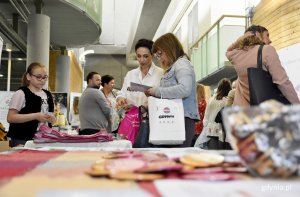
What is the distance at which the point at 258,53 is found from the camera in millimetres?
2275

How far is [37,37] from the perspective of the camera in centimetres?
586

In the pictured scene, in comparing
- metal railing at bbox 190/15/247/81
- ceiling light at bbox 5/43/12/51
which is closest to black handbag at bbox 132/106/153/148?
metal railing at bbox 190/15/247/81

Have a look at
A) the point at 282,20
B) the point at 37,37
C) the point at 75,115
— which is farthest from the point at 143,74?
the point at 75,115

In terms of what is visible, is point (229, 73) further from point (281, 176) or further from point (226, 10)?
point (281, 176)

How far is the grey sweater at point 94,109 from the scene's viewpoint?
149 inches

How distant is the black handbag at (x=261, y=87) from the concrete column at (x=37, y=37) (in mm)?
4362

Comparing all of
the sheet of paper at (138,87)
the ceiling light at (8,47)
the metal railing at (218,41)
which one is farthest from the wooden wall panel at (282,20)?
the ceiling light at (8,47)

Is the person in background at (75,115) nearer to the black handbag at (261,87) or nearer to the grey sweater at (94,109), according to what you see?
the grey sweater at (94,109)

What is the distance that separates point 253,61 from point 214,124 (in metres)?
1.73

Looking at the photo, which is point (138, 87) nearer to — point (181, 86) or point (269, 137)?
point (181, 86)

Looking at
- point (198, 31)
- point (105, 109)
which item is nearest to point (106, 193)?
point (105, 109)

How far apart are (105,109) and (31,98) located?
3.73ft

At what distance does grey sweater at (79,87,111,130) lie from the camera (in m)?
3.79

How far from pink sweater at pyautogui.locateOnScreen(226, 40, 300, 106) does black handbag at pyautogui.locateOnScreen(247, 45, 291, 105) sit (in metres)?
0.03
